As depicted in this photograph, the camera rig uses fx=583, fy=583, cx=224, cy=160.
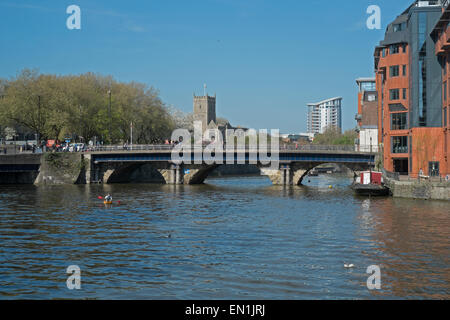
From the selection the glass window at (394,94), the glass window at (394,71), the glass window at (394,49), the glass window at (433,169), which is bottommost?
the glass window at (433,169)

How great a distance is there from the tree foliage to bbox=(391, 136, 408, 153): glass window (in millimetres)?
51692

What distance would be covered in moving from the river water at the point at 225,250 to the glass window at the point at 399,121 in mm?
22251

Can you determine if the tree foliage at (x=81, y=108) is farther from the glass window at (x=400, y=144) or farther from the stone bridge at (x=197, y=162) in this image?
the glass window at (x=400, y=144)

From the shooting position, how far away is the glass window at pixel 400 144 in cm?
7881

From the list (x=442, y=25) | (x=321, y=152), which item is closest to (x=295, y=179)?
(x=321, y=152)

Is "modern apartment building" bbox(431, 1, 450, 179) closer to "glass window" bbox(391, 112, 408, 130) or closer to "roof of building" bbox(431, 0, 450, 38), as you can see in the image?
"roof of building" bbox(431, 0, 450, 38)

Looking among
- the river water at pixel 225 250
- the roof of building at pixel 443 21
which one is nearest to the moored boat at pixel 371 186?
the river water at pixel 225 250

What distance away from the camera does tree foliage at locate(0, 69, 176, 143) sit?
103062 millimetres

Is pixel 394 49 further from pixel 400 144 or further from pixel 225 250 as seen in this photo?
pixel 225 250

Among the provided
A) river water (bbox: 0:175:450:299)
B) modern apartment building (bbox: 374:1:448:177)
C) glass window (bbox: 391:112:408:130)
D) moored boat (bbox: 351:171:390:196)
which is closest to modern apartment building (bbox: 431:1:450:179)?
modern apartment building (bbox: 374:1:448:177)

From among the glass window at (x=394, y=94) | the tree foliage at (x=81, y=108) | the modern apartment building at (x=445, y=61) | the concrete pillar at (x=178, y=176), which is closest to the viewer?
the modern apartment building at (x=445, y=61)

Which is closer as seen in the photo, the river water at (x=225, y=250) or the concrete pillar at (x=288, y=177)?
the river water at (x=225, y=250)
